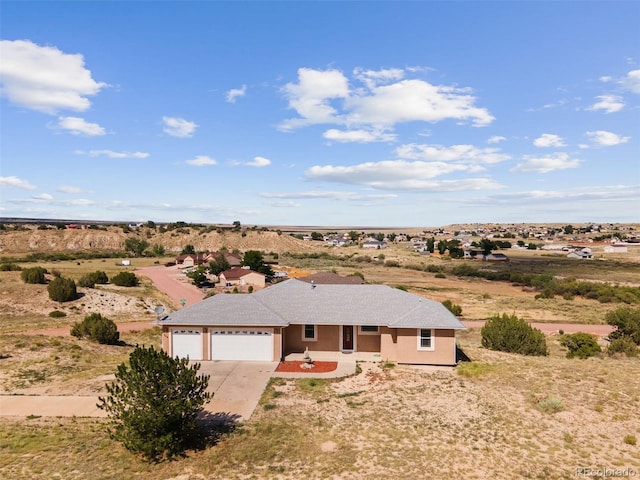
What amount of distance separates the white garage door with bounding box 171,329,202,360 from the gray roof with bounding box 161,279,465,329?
0.78 meters

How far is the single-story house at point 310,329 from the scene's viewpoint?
77.6ft

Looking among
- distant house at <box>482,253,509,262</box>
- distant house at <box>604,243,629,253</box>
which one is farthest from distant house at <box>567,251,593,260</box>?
distant house at <box>482,253,509,262</box>

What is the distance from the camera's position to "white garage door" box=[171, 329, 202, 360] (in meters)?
24.2

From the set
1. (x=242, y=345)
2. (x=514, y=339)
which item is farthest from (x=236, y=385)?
(x=514, y=339)

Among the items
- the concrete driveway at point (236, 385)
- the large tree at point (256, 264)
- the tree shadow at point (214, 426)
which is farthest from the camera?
the large tree at point (256, 264)

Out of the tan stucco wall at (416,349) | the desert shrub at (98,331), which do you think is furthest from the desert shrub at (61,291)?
the tan stucco wall at (416,349)

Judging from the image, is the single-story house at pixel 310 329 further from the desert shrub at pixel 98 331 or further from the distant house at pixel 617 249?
the distant house at pixel 617 249

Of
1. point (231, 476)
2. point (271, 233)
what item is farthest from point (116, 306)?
point (271, 233)

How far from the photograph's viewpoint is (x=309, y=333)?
25641 mm

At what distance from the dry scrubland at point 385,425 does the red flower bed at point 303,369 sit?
1.61 meters

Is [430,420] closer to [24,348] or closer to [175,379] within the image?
[175,379]

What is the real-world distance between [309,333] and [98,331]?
15892 millimetres

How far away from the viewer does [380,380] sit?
21125 mm

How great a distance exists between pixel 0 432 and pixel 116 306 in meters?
33.0
